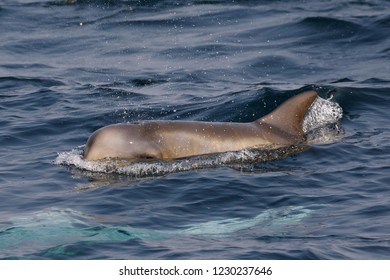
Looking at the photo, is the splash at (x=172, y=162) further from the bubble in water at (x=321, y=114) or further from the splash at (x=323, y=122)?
the bubble in water at (x=321, y=114)

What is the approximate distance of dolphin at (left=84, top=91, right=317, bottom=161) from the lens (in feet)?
49.2

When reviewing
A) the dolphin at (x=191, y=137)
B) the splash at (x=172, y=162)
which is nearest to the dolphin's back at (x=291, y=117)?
the dolphin at (x=191, y=137)

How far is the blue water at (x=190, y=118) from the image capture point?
1195 centimetres

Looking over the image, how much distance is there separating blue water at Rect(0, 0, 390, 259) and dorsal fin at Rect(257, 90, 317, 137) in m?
0.46

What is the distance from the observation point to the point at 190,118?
18203mm

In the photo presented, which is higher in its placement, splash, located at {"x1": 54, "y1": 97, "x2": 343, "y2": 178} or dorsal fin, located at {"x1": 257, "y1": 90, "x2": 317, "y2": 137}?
dorsal fin, located at {"x1": 257, "y1": 90, "x2": 317, "y2": 137}

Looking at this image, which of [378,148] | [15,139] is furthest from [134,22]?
[378,148]

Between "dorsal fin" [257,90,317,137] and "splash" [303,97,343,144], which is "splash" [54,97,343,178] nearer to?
"splash" [303,97,343,144]

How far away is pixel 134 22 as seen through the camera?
27.8 meters

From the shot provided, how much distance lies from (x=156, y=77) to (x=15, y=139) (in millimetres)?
5176

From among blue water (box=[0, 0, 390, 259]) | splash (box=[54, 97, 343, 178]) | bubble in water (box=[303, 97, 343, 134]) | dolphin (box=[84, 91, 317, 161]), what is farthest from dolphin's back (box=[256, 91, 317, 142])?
bubble in water (box=[303, 97, 343, 134])

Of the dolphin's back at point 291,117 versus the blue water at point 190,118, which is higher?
the dolphin's back at point 291,117

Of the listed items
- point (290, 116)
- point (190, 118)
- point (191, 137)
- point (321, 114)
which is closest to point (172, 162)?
point (191, 137)

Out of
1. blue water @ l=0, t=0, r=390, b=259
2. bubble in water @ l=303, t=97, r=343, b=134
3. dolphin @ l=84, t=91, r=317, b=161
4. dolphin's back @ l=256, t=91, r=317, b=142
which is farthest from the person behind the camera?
bubble in water @ l=303, t=97, r=343, b=134
